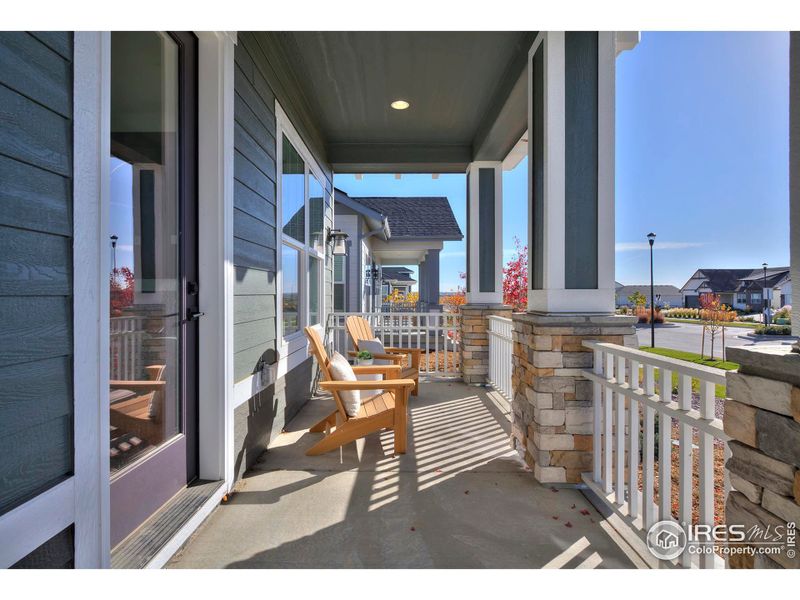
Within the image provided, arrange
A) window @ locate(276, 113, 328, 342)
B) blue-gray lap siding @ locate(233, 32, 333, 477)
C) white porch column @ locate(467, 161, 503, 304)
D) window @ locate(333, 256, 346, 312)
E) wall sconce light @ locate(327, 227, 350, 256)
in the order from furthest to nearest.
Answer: window @ locate(333, 256, 346, 312)
wall sconce light @ locate(327, 227, 350, 256)
white porch column @ locate(467, 161, 503, 304)
window @ locate(276, 113, 328, 342)
blue-gray lap siding @ locate(233, 32, 333, 477)

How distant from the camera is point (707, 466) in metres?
1.48

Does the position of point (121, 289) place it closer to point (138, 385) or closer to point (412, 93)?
point (138, 385)

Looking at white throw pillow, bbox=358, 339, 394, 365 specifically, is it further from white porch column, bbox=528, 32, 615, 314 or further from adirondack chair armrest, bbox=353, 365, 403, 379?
white porch column, bbox=528, 32, 615, 314

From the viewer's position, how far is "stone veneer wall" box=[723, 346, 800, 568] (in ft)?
3.45

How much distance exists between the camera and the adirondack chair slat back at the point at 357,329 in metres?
4.82

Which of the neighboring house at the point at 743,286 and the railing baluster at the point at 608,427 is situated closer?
the neighboring house at the point at 743,286

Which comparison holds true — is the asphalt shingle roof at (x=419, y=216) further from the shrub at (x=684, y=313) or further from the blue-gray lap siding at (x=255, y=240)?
the blue-gray lap siding at (x=255, y=240)

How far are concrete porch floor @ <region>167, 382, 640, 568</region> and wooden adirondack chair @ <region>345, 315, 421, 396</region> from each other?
1429 millimetres

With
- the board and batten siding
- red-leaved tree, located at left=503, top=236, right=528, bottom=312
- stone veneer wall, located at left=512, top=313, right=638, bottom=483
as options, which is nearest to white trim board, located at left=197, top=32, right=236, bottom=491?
the board and batten siding

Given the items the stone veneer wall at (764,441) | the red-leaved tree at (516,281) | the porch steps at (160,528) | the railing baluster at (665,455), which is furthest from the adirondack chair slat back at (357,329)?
the red-leaved tree at (516,281)

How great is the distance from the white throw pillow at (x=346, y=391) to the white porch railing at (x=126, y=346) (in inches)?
54.8

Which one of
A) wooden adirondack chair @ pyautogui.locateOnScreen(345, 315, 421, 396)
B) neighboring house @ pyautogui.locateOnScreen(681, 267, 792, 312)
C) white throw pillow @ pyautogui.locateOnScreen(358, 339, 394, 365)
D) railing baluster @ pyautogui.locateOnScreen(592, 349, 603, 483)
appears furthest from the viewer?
white throw pillow @ pyautogui.locateOnScreen(358, 339, 394, 365)
